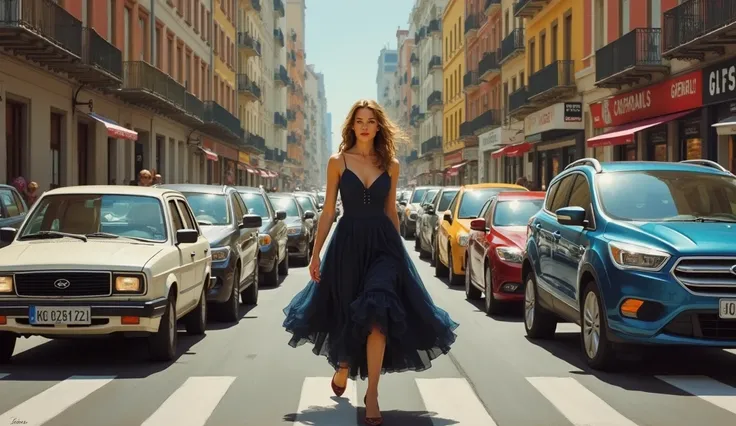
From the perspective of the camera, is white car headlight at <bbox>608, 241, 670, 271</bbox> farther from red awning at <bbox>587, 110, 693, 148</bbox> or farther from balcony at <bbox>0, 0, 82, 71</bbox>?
red awning at <bbox>587, 110, 693, 148</bbox>

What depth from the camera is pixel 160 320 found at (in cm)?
874

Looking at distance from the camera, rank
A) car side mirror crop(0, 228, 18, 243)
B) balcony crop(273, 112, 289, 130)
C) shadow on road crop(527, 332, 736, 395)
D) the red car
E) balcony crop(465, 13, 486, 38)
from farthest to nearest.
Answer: balcony crop(273, 112, 289, 130) < balcony crop(465, 13, 486, 38) < the red car < car side mirror crop(0, 228, 18, 243) < shadow on road crop(527, 332, 736, 395)

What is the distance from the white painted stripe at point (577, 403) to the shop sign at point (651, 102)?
15838 millimetres

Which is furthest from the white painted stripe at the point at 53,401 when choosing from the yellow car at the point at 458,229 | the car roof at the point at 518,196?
the yellow car at the point at 458,229

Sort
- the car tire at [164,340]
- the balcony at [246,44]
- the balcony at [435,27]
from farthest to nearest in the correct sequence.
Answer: the balcony at [435,27] < the balcony at [246,44] < the car tire at [164,340]

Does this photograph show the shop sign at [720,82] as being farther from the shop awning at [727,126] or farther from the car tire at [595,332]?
the car tire at [595,332]

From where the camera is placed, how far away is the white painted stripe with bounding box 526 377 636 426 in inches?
255

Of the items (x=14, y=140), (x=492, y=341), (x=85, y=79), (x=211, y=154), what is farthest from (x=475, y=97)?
(x=492, y=341)

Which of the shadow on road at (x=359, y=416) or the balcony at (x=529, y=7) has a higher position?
the balcony at (x=529, y=7)

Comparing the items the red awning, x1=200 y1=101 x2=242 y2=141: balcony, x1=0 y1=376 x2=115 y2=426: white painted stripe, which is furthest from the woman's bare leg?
x1=200 y1=101 x2=242 y2=141: balcony

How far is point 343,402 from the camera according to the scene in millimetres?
7180

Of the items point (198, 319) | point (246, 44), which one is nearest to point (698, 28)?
point (198, 319)

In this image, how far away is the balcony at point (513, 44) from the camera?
4472cm

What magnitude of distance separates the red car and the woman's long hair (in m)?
5.95
